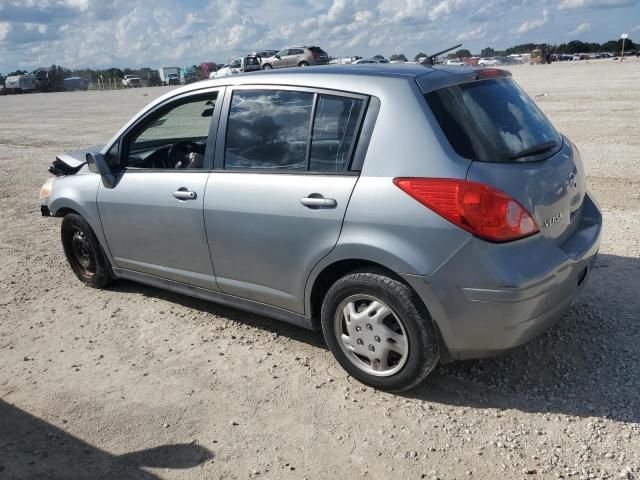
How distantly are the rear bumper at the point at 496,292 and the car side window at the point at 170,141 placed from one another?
2.08 meters

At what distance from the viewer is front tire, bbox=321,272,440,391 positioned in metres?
3.12

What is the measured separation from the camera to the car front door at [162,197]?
4.04m

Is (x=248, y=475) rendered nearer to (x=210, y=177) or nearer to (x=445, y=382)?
(x=445, y=382)

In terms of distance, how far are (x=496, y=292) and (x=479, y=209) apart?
0.42 meters

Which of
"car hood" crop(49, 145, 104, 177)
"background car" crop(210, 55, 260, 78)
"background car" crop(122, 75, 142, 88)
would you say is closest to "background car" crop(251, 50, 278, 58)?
"background car" crop(210, 55, 260, 78)

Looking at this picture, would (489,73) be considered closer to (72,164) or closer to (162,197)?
(162,197)

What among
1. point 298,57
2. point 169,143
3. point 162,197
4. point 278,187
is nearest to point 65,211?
point 169,143

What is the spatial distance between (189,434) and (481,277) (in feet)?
5.87

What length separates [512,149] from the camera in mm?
3139

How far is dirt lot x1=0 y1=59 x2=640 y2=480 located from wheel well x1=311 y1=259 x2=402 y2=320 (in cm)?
46

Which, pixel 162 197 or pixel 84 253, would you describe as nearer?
pixel 162 197

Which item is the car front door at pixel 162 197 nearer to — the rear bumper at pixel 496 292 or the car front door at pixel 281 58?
the rear bumper at pixel 496 292

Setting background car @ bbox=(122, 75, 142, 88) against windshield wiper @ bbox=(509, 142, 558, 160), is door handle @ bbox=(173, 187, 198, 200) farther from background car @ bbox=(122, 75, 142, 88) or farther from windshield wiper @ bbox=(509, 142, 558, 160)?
background car @ bbox=(122, 75, 142, 88)

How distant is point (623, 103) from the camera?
16688 mm
